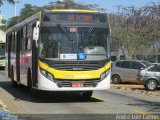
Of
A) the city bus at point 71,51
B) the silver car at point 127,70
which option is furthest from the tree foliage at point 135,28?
the city bus at point 71,51

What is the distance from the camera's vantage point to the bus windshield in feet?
56.3

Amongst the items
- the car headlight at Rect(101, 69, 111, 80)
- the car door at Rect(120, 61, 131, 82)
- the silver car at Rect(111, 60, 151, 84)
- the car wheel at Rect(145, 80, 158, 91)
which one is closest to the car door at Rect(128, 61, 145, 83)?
the silver car at Rect(111, 60, 151, 84)

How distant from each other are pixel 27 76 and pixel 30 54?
1.19 metres

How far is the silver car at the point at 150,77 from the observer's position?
84.8 feet

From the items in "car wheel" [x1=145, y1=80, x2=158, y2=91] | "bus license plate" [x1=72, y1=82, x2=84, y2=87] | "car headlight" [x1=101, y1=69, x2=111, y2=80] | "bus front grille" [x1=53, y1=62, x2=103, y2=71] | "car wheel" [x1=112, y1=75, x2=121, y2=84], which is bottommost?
"car wheel" [x1=112, y1=75, x2=121, y2=84]

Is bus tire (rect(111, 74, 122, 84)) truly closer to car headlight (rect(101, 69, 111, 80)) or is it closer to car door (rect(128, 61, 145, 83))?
car door (rect(128, 61, 145, 83))

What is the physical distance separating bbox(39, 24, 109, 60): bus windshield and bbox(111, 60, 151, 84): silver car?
12.1 meters

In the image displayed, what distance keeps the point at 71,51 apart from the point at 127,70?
13641mm

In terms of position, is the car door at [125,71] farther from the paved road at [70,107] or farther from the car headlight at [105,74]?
the car headlight at [105,74]

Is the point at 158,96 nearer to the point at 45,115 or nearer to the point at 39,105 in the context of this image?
the point at 39,105

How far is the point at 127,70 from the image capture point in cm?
3038

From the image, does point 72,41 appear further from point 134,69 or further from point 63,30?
point 134,69

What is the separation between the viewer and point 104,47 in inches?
694

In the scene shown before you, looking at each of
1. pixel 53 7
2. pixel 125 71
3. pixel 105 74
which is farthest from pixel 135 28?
pixel 53 7
